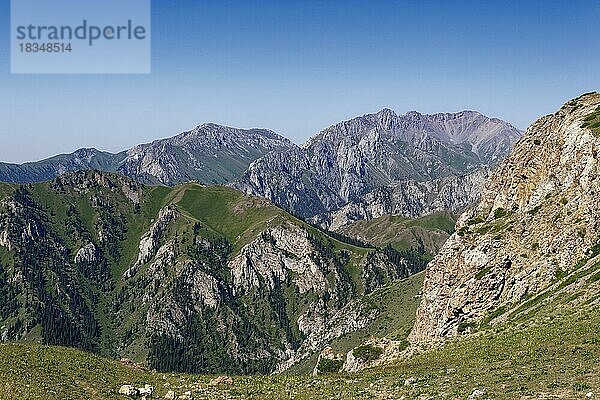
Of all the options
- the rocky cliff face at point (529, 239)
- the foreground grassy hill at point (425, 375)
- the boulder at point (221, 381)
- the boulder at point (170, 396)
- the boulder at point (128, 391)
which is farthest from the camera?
the rocky cliff face at point (529, 239)

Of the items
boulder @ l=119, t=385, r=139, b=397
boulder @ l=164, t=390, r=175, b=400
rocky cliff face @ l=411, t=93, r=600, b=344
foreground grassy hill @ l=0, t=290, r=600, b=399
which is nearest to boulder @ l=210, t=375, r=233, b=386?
foreground grassy hill @ l=0, t=290, r=600, b=399

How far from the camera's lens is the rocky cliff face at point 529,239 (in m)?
84.9

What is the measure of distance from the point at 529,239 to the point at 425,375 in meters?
68.8

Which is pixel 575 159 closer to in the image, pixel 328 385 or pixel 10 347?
pixel 328 385

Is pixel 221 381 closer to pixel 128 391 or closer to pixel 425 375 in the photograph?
pixel 128 391

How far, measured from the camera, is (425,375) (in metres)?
42.5

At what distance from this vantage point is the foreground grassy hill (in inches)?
1316

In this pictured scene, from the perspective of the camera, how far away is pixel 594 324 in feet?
152

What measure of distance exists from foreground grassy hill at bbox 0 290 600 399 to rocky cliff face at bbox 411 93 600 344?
2286 cm

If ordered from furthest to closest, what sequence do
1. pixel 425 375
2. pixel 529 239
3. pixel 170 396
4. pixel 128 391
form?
pixel 529 239 < pixel 425 375 < pixel 170 396 < pixel 128 391

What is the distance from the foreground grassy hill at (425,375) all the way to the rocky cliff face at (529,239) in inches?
900

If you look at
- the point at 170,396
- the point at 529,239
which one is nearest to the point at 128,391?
the point at 170,396

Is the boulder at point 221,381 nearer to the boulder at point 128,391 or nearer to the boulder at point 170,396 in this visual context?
the boulder at point 170,396

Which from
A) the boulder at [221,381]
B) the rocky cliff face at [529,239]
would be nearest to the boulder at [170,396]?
the boulder at [221,381]
